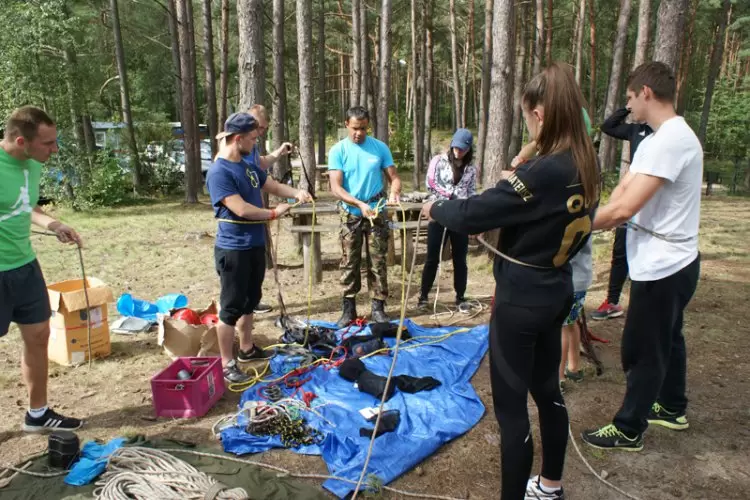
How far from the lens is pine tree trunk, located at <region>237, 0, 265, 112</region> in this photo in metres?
6.41

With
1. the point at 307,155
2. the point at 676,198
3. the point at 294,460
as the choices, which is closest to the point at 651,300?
the point at 676,198

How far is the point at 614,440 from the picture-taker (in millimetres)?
3162

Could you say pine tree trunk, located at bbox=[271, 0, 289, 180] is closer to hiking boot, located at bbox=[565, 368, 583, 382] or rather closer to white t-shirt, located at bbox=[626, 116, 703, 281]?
hiking boot, located at bbox=[565, 368, 583, 382]

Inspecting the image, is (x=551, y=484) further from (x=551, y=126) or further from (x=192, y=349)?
(x=192, y=349)

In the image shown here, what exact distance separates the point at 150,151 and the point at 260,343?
11.9m

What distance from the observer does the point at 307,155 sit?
891cm

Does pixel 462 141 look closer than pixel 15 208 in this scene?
No

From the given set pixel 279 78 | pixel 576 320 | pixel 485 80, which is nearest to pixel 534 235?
pixel 576 320

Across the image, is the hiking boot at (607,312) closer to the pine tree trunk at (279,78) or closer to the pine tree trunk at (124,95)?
the pine tree trunk at (279,78)

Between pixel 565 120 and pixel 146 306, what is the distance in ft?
16.1

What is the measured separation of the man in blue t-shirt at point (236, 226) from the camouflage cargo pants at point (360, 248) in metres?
1.21

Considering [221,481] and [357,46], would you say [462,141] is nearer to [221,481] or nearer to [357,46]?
[221,481]

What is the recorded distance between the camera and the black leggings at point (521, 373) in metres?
2.15

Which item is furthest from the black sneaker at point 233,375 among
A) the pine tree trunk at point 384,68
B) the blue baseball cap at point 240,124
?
the pine tree trunk at point 384,68
